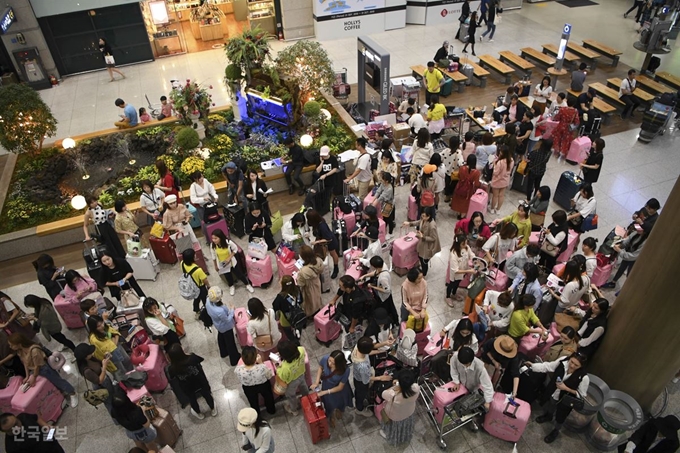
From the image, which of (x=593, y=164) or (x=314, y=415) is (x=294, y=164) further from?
(x=593, y=164)

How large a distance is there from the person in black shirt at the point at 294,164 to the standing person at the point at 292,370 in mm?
5004

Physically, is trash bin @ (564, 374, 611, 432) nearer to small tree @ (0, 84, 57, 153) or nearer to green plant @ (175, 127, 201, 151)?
green plant @ (175, 127, 201, 151)

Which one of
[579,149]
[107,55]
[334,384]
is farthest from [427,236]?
[107,55]

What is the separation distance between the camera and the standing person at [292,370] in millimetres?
5371

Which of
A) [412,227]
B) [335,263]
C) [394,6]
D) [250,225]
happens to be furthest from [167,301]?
[394,6]

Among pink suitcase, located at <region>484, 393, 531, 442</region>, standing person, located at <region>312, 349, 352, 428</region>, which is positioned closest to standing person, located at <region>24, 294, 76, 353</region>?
standing person, located at <region>312, 349, 352, 428</region>

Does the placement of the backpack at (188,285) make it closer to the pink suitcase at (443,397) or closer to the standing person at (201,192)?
the standing person at (201,192)

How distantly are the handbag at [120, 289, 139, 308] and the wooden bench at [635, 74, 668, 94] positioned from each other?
1329 cm

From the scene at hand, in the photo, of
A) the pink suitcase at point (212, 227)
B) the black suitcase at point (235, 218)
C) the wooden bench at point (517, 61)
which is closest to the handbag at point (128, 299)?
the pink suitcase at point (212, 227)

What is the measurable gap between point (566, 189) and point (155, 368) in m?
7.89

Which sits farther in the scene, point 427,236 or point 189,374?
point 427,236

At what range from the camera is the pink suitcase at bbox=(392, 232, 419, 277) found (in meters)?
7.89

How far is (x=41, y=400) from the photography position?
6102 millimetres

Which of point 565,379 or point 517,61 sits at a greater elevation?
point 565,379
